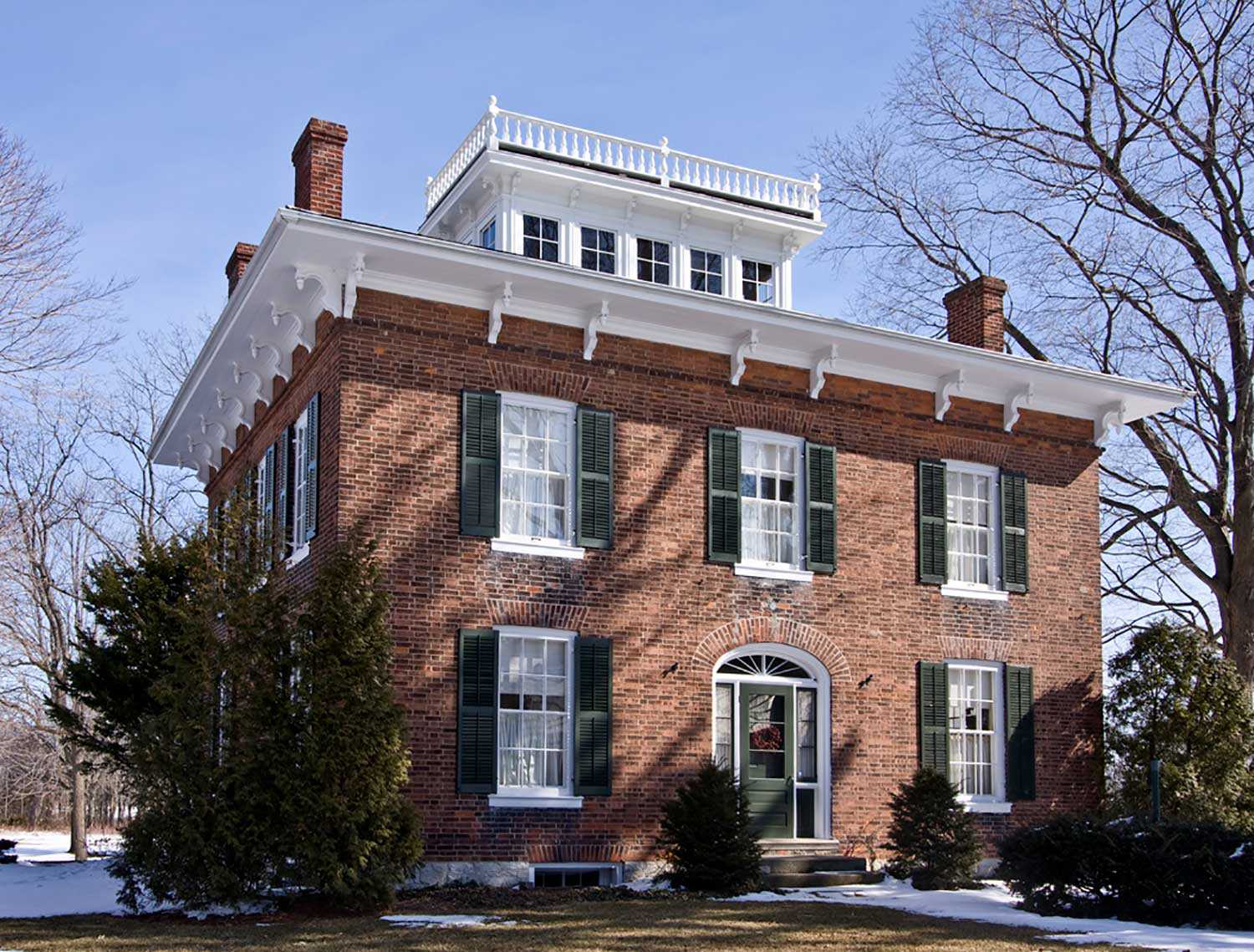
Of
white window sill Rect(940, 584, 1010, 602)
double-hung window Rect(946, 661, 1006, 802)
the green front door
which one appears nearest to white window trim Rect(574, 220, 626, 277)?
white window sill Rect(940, 584, 1010, 602)

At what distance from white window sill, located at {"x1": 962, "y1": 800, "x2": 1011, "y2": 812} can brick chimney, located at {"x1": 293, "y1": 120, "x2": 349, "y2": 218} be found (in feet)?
36.8

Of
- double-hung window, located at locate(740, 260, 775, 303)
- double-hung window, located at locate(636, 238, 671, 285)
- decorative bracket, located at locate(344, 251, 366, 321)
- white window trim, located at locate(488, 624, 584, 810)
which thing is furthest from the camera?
double-hung window, located at locate(740, 260, 775, 303)

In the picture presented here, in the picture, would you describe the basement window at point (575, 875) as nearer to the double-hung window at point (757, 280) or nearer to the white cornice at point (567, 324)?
the white cornice at point (567, 324)

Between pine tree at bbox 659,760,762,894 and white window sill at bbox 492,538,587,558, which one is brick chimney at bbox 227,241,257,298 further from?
pine tree at bbox 659,760,762,894

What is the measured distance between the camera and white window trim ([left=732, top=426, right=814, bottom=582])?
18.4m

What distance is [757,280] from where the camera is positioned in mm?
26406

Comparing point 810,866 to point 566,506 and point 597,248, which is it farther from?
point 597,248

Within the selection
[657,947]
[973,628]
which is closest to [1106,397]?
[973,628]

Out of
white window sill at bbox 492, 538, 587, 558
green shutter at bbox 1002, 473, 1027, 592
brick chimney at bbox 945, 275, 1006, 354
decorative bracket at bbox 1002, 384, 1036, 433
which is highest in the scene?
brick chimney at bbox 945, 275, 1006, 354

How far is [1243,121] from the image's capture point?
970 inches

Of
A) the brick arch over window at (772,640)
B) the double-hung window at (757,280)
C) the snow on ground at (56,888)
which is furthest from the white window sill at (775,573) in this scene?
the double-hung window at (757,280)

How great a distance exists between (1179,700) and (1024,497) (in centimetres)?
347

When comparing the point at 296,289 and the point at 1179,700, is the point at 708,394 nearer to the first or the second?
the point at 296,289

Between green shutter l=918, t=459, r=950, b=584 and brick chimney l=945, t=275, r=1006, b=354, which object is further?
brick chimney l=945, t=275, r=1006, b=354
